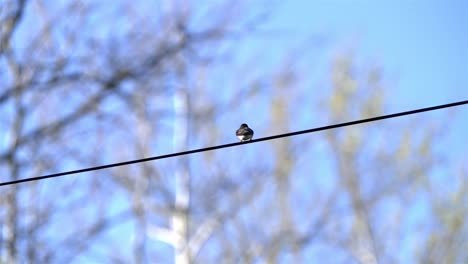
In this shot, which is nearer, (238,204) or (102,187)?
(102,187)

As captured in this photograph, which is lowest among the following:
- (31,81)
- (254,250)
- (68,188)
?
(254,250)

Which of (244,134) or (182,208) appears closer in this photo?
(244,134)

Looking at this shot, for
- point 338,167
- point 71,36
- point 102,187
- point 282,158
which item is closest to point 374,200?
point 338,167

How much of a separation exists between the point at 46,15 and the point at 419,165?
16.6 ft

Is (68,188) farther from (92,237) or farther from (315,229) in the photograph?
(315,229)

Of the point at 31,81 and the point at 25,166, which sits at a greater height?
the point at 31,81

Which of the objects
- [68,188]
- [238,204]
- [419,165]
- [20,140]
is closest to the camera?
[20,140]

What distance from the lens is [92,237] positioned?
8.62 meters

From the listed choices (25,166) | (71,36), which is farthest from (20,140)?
(71,36)

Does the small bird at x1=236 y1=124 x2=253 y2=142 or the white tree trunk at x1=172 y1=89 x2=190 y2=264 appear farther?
the white tree trunk at x1=172 y1=89 x2=190 y2=264

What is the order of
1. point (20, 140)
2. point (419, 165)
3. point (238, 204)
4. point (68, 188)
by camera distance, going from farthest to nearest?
1. point (419, 165)
2. point (238, 204)
3. point (68, 188)
4. point (20, 140)

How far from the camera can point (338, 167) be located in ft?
32.8

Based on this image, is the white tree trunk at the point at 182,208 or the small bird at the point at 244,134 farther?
the white tree trunk at the point at 182,208

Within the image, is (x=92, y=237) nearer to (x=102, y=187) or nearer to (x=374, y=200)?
(x=102, y=187)
